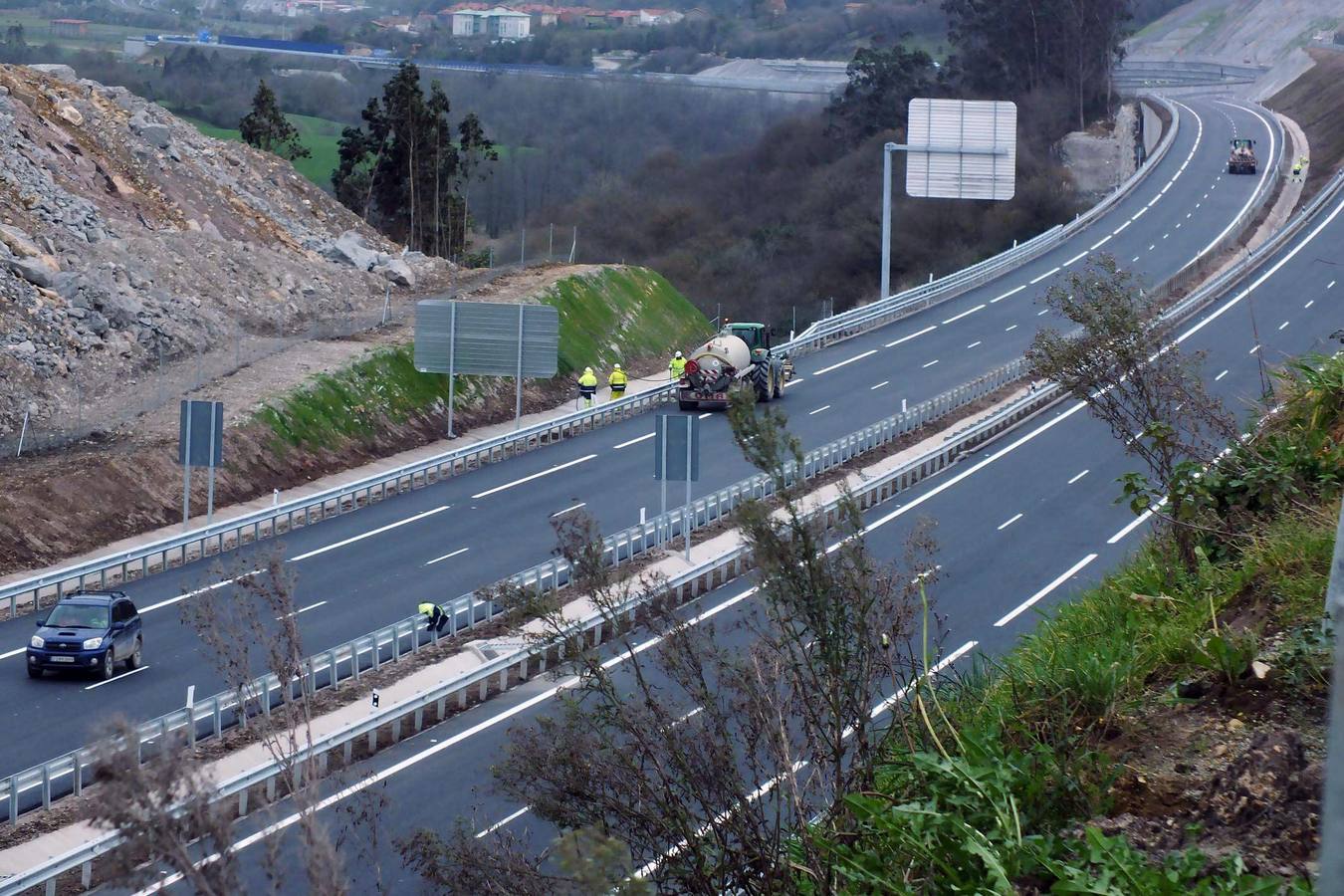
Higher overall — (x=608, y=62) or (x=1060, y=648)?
(x=608, y=62)

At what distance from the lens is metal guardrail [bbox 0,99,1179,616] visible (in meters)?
26.9

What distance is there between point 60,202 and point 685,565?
2697cm

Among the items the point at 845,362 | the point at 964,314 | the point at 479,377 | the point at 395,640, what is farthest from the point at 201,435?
the point at 964,314

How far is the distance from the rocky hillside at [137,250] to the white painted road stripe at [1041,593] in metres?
21.4

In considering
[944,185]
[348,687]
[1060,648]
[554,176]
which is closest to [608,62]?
[554,176]

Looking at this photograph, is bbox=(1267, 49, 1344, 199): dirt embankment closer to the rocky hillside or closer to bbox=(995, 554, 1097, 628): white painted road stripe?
the rocky hillside

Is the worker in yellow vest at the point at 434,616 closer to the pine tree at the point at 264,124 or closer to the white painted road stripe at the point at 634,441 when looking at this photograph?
the white painted road stripe at the point at 634,441

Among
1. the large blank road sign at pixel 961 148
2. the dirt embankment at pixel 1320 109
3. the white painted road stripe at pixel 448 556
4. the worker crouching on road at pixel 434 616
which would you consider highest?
the dirt embankment at pixel 1320 109

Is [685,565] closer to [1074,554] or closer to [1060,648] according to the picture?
[1074,554]

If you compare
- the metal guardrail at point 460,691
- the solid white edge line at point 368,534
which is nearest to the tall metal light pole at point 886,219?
the metal guardrail at point 460,691

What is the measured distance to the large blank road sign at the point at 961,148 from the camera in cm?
5216

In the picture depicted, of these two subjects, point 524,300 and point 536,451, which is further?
point 524,300

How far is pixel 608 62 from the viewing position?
18525 cm

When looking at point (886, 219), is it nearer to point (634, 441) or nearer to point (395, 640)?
point (634, 441)
